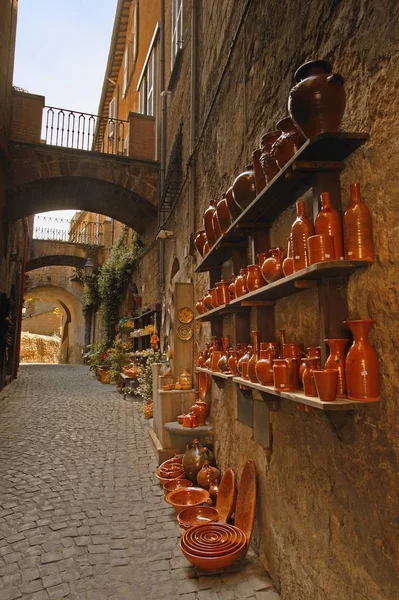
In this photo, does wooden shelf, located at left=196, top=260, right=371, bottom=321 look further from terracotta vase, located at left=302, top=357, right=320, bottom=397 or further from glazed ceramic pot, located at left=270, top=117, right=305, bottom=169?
glazed ceramic pot, located at left=270, top=117, right=305, bottom=169

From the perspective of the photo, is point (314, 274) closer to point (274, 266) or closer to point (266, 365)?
point (274, 266)

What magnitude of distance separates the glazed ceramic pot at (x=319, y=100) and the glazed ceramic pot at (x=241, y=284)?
3.34ft

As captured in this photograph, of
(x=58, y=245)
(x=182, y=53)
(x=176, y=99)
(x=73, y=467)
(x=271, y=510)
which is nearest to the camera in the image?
(x=271, y=510)

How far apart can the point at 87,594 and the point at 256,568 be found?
97 cm

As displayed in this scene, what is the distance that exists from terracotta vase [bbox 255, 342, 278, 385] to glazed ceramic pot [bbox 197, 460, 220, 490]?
1.69m

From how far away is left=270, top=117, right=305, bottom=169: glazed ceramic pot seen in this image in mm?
1852

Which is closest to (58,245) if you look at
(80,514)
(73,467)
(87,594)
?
(73,467)

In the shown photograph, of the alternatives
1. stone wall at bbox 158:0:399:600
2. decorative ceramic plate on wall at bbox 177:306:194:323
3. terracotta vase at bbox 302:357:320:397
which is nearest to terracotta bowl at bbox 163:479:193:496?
stone wall at bbox 158:0:399:600

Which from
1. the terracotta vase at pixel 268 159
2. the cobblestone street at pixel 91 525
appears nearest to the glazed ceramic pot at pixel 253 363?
the terracotta vase at pixel 268 159

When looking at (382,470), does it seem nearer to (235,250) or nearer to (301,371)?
(301,371)

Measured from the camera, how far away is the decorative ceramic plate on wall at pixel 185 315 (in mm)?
4676

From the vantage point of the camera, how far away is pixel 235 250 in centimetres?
293

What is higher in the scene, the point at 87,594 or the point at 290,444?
the point at 290,444

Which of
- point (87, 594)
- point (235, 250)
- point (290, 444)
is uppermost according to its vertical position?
point (235, 250)
